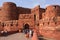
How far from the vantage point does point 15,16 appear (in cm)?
4053

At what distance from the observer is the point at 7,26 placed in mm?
34562

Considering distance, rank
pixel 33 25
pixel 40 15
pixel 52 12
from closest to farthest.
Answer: pixel 52 12
pixel 33 25
pixel 40 15

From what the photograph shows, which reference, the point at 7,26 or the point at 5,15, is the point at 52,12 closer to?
the point at 7,26

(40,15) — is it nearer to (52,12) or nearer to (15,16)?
(15,16)

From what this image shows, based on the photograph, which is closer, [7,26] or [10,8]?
[7,26]

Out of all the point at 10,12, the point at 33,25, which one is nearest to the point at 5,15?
the point at 10,12

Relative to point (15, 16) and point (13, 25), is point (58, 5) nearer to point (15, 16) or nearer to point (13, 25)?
point (13, 25)

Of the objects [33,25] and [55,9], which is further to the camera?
[33,25]

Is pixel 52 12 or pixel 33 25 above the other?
pixel 52 12

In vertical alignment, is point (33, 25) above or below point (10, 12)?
below

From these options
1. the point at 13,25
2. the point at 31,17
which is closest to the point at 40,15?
the point at 31,17

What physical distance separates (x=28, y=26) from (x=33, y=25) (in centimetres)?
147

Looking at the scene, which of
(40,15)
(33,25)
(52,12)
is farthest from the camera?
(40,15)

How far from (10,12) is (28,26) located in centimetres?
715
